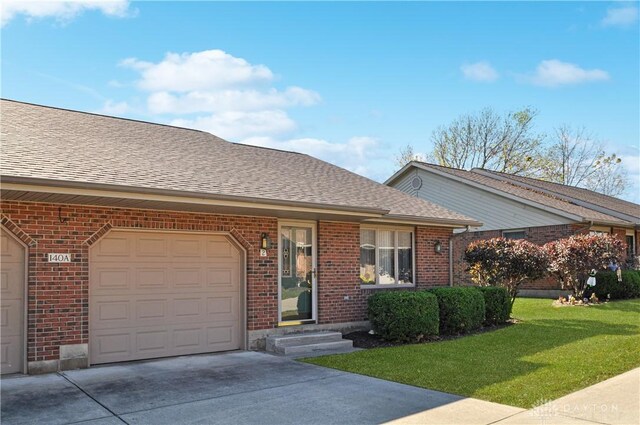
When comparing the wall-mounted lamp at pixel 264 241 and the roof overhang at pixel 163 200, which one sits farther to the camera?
the wall-mounted lamp at pixel 264 241

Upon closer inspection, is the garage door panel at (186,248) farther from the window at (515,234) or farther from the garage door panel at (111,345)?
the window at (515,234)

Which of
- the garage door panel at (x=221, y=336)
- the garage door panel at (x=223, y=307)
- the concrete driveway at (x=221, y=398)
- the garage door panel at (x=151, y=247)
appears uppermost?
the garage door panel at (x=151, y=247)

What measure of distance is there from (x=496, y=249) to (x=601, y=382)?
24.1 ft

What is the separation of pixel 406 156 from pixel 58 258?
3485 centimetres

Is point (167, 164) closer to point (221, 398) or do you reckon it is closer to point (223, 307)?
point (223, 307)

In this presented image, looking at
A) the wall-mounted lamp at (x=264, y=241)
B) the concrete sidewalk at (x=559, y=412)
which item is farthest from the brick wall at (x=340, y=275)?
the concrete sidewalk at (x=559, y=412)

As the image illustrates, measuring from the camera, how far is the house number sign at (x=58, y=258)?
8260 mm

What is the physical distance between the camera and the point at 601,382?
749cm

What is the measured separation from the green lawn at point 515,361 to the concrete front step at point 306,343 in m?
0.74

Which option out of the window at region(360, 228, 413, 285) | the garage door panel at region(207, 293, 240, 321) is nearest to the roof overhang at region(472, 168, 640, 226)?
the window at region(360, 228, 413, 285)

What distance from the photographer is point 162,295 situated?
374 inches

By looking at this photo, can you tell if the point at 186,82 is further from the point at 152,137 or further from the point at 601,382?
the point at 601,382

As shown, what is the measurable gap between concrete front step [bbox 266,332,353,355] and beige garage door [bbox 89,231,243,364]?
78 cm

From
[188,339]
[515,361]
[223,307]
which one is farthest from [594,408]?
[188,339]
